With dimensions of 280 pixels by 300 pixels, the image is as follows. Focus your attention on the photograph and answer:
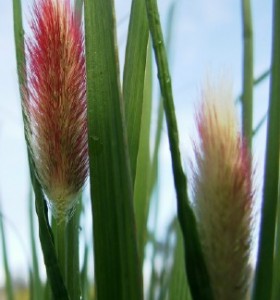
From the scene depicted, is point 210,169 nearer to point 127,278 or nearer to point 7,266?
point 127,278

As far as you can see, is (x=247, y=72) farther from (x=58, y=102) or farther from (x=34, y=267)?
(x=34, y=267)

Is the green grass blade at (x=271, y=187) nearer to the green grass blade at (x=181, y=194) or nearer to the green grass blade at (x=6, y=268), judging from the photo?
the green grass blade at (x=181, y=194)

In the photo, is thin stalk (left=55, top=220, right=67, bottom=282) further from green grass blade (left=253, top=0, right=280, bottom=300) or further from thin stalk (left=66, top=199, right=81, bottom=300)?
green grass blade (left=253, top=0, right=280, bottom=300)

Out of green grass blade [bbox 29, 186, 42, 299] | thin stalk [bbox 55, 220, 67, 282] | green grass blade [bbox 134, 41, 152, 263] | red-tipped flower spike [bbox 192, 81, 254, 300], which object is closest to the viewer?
red-tipped flower spike [bbox 192, 81, 254, 300]

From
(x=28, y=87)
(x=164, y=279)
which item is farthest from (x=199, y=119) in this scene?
(x=164, y=279)

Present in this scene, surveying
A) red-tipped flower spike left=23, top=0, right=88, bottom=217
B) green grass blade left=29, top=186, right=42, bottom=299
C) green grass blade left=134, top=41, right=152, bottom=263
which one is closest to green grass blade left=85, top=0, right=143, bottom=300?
red-tipped flower spike left=23, top=0, right=88, bottom=217

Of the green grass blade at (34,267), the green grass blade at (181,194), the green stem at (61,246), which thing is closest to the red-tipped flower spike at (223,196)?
the green grass blade at (181,194)
